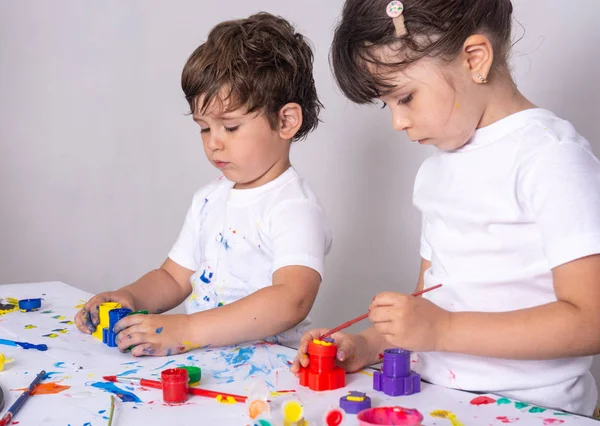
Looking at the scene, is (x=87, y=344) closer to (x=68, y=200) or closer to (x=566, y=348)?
(x=566, y=348)

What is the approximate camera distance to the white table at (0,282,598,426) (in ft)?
2.78

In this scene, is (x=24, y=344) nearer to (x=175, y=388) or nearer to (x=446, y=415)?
(x=175, y=388)

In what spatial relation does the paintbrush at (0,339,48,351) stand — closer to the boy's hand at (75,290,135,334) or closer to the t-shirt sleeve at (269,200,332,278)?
the boy's hand at (75,290,135,334)

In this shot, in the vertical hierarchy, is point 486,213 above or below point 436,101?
below

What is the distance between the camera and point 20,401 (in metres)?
0.90

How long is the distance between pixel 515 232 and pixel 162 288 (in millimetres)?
794

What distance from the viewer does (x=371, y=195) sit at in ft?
7.46

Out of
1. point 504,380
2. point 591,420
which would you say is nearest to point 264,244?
point 504,380

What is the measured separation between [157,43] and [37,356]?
6.19 feet

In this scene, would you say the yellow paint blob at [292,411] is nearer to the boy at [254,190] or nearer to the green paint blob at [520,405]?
the green paint blob at [520,405]

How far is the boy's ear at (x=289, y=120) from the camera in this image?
1440 mm

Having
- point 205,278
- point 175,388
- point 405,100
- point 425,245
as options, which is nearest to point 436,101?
point 405,100

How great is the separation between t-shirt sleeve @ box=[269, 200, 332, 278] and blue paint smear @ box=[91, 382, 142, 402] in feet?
A: 1.32

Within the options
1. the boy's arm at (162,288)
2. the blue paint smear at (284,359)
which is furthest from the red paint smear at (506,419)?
the boy's arm at (162,288)
